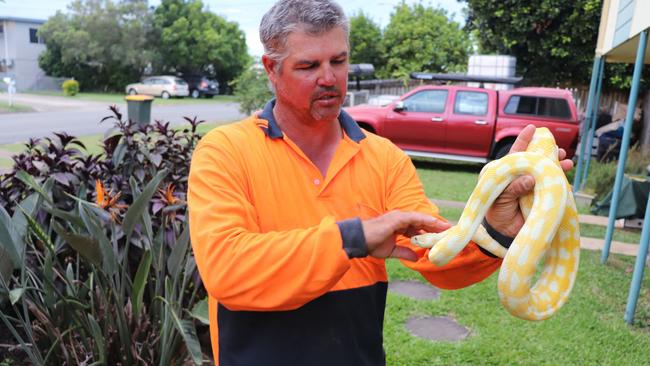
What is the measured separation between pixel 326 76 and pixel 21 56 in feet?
168

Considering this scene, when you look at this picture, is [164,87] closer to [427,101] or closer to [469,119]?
[427,101]

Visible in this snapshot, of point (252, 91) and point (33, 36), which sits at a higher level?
point (33, 36)

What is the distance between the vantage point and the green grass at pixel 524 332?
424 centimetres

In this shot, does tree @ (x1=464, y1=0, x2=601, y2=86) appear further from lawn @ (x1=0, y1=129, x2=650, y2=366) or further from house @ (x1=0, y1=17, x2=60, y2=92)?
house @ (x1=0, y1=17, x2=60, y2=92)

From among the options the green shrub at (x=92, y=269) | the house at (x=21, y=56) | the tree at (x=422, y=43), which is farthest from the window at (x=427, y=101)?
the house at (x=21, y=56)

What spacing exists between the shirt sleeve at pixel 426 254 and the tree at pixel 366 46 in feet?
100

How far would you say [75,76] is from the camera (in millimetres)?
44375

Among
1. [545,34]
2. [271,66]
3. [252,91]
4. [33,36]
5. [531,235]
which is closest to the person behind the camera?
[531,235]

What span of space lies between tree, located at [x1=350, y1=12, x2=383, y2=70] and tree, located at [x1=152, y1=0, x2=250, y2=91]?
14.8 m

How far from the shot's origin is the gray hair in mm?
1636

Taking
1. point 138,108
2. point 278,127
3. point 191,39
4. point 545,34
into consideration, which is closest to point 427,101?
point 545,34

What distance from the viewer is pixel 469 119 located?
13266mm

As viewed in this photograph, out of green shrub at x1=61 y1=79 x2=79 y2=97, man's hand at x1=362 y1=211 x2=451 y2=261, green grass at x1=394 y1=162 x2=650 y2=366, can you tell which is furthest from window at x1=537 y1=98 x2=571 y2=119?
green shrub at x1=61 y1=79 x2=79 y2=97

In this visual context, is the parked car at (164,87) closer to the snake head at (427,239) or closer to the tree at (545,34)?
the tree at (545,34)
